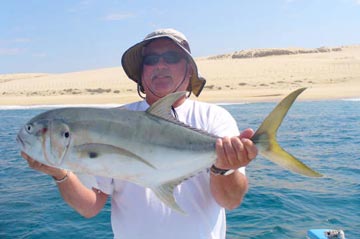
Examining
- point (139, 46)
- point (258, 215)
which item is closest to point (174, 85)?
point (139, 46)

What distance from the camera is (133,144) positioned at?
2143 mm

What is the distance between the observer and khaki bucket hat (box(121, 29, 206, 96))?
110 inches

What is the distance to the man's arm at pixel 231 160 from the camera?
227cm

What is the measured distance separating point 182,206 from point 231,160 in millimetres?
452

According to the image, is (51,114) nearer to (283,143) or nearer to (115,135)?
(115,135)

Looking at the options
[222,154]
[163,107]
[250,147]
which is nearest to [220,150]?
[222,154]

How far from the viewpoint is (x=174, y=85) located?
278 cm

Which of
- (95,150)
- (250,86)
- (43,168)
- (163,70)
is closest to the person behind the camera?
(95,150)

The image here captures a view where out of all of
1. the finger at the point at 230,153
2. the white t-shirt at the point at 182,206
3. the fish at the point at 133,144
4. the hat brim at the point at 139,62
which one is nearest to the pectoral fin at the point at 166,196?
the fish at the point at 133,144

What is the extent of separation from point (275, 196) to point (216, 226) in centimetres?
499

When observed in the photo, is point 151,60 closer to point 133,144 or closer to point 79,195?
point 133,144

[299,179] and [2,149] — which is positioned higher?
[299,179]

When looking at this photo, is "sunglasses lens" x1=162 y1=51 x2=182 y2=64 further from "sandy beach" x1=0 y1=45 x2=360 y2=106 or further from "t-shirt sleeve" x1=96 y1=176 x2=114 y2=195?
"sandy beach" x1=0 y1=45 x2=360 y2=106

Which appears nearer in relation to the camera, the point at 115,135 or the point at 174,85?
the point at 115,135
